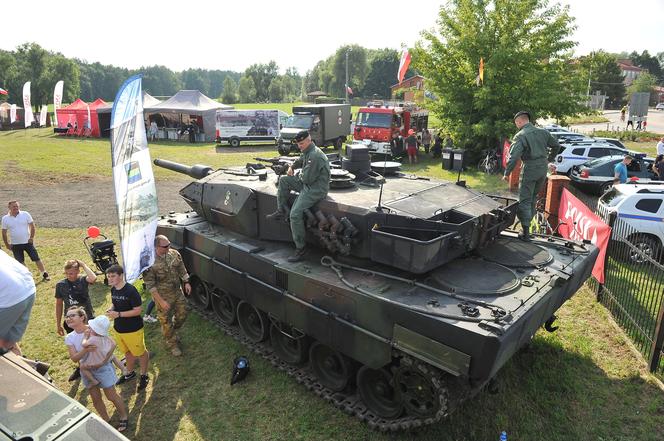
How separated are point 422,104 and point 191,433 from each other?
2045cm

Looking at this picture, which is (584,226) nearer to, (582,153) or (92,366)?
(92,366)

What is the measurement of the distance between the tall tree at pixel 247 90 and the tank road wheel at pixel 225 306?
324 ft

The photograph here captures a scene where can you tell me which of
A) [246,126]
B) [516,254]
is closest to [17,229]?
[516,254]

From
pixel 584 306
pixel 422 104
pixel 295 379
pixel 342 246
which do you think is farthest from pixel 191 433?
pixel 422 104

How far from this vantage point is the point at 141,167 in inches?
262

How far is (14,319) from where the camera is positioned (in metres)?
4.11

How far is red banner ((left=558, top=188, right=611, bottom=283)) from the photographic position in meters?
8.78

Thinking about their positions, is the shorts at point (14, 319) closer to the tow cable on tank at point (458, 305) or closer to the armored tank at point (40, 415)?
the armored tank at point (40, 415)

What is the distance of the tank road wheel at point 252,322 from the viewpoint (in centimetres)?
768

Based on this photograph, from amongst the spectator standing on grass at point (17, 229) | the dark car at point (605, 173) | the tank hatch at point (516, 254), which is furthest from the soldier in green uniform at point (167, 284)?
the dark car at point (605, 173)

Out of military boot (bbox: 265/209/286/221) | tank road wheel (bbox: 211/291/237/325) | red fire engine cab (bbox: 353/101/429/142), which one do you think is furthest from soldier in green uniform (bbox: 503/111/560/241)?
red fire engine cab (bbox: 353/101/429/142)

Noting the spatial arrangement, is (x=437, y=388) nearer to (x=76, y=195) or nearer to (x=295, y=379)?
(x=295, y=379)

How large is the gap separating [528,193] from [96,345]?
21.3 ft

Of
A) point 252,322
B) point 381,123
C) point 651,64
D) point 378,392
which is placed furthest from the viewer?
point 651,64
